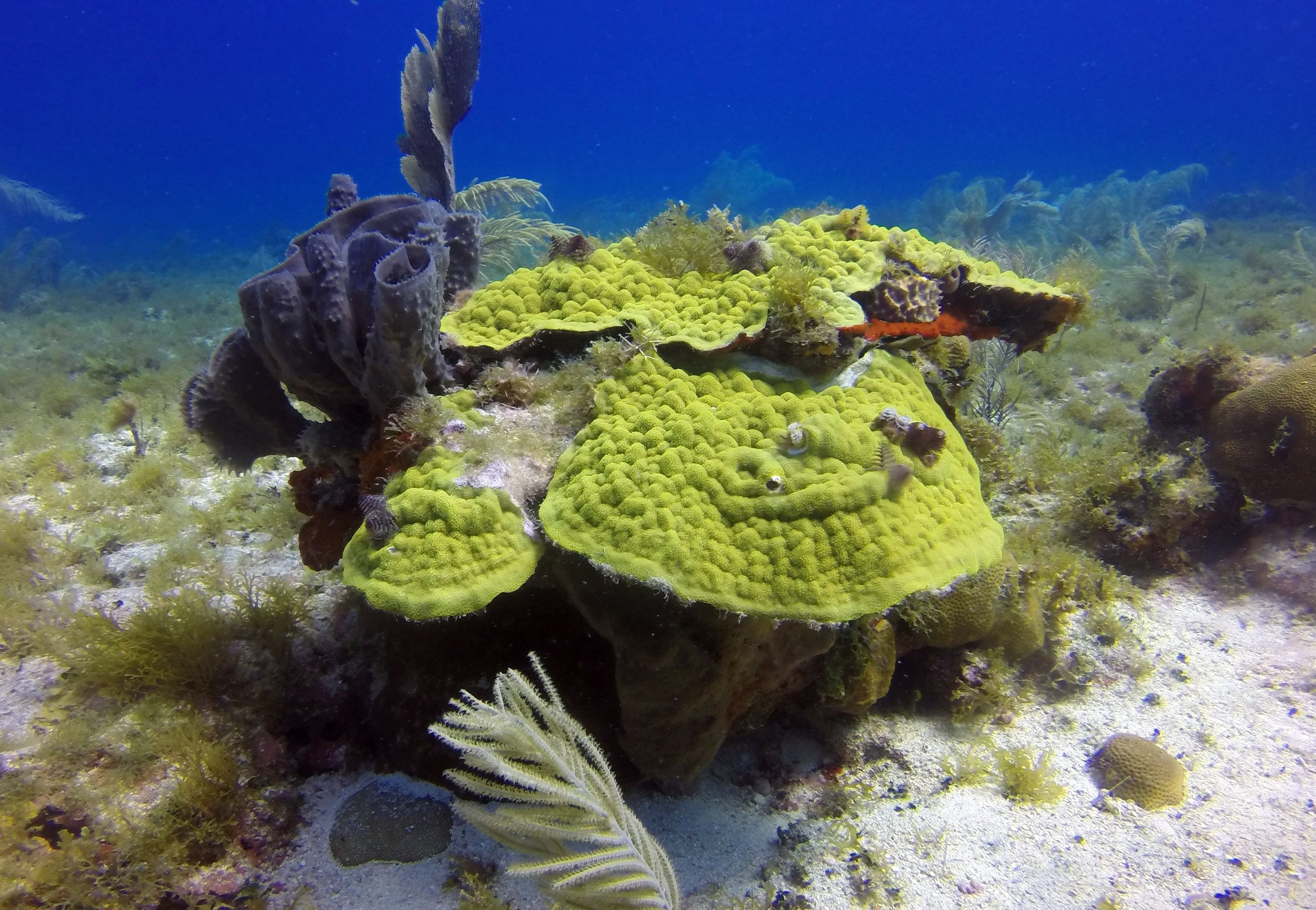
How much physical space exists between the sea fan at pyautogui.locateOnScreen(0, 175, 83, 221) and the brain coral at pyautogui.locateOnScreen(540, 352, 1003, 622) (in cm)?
2978

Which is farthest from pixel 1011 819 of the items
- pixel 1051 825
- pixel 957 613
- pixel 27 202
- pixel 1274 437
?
pixel 27 202

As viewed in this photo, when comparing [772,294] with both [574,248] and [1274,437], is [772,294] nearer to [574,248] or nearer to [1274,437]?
[574,248]

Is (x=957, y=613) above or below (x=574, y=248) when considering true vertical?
below

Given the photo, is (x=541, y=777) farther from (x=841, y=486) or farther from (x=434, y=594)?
(x=841, y=486)

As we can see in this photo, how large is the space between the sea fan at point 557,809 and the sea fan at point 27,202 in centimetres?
3001

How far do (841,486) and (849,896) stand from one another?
2211 mm

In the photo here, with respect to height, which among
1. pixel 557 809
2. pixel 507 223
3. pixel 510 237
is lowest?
pixel 557 809

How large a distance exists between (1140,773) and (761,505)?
3011 millimetres

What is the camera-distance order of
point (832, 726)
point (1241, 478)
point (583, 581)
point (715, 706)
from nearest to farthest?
1. point (583, 581)
2. point (715, 706)
3. point (832, 726)
4. point (1241, 478)

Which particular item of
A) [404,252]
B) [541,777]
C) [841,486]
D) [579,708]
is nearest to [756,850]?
[579,708]

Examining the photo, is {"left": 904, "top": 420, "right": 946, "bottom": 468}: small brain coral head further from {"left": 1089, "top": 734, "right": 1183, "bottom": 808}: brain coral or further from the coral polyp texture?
{"left": 1089, "top": 734, "right": 1183, "bottom": 808}: brain coral

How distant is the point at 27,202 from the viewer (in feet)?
74.1

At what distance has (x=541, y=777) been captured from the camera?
2426 millimetres

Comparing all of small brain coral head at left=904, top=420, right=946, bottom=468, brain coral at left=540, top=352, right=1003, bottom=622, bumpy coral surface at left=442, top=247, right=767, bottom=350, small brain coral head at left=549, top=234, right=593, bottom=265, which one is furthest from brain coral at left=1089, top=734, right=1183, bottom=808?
small brain coral head at left=549, top=234, right=593, bottom=265
